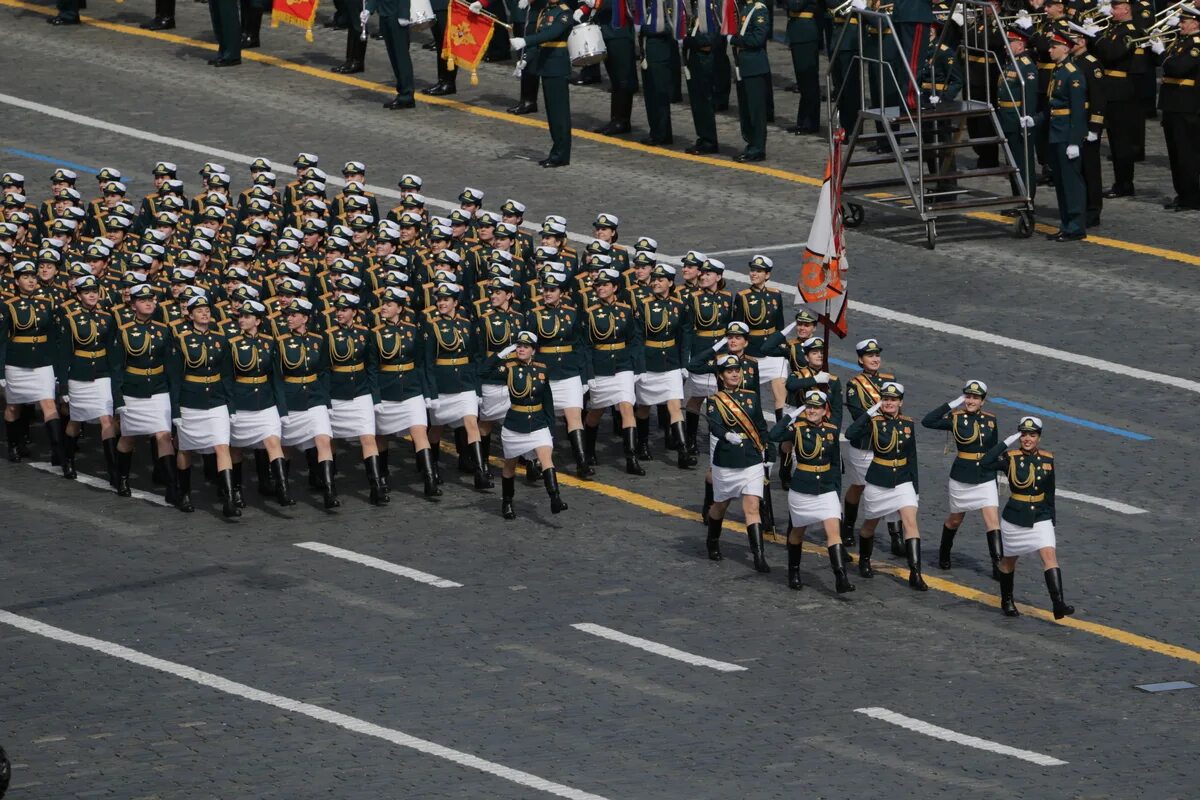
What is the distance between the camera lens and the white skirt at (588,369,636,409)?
2600 cm

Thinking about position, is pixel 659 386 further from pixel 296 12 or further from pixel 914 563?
pixel 296 12

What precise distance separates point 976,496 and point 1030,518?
0.88 m

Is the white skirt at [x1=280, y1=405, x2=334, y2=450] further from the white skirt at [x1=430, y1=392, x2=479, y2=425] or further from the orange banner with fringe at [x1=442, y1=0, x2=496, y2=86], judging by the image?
the orange banner with fringe at [x1=442, y1=0, x2=496, y2=86]

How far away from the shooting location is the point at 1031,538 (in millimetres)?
22109

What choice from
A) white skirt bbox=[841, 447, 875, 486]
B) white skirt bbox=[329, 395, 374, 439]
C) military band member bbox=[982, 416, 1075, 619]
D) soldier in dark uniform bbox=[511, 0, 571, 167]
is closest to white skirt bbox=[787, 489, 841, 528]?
white skirt bbox=[841, 447, 875, 486]

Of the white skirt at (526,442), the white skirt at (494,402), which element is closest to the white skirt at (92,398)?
the white skirt at (494,402)

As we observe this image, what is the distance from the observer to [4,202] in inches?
1137

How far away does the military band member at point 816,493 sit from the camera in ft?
74.3

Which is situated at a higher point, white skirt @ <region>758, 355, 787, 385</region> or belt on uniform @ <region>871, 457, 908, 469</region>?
belt on uniform @ <region>871, 457, 908, 469</region>

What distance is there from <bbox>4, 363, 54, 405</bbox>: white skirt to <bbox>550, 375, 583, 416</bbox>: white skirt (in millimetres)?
4919

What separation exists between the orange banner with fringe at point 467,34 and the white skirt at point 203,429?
39.9 feet

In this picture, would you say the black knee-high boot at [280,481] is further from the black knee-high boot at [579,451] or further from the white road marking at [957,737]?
the white road marking at [957,737]

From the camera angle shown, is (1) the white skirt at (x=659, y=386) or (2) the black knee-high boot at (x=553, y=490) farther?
(1) the white skirt at (x=659, y=386)

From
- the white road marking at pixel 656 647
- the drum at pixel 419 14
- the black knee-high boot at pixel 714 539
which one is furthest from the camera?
the drum at pixel 419 14
